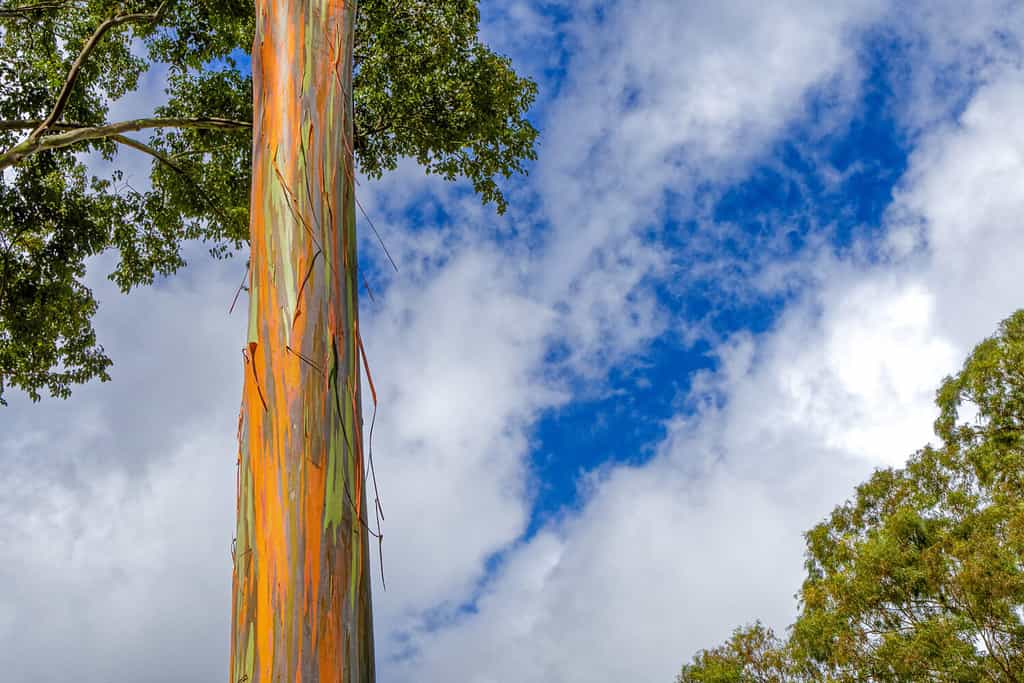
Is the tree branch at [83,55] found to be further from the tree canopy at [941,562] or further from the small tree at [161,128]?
the tree canopy at [941,562]

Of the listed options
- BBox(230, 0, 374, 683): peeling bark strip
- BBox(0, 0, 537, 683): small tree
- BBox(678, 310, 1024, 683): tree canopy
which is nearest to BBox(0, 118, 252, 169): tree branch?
BBox(0, 0, 537, 683): small tree

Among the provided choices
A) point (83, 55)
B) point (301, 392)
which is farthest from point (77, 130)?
point (301, 392)

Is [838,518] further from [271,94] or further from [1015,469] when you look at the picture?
[271,94]

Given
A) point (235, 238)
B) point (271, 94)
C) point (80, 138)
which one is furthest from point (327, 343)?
point (235, 238)

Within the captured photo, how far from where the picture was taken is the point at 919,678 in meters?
13.6

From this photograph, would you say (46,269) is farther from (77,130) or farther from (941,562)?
(941,562)

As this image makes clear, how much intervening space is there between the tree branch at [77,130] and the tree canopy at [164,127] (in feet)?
0.06

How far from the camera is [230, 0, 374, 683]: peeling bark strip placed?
5.57 feet

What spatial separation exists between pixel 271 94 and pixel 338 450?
1025 mm

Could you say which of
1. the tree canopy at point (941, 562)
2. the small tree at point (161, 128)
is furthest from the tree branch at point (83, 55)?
the tree canopy at point (941, 562)

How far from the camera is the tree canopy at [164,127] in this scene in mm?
9133

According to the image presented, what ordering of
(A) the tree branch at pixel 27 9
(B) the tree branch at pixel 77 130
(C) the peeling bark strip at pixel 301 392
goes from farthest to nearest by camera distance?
(A) the tree branch at pixel 27 9 < (B) the tree branch at pixel 77 130 < (C) the peeling bark strip at pixel 301 392

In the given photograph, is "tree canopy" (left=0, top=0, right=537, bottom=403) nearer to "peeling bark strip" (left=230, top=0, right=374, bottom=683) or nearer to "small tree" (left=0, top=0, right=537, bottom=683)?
"small tree" (left=0, top=0, right=537, bottom=683)

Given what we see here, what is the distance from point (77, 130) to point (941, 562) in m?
14.1
